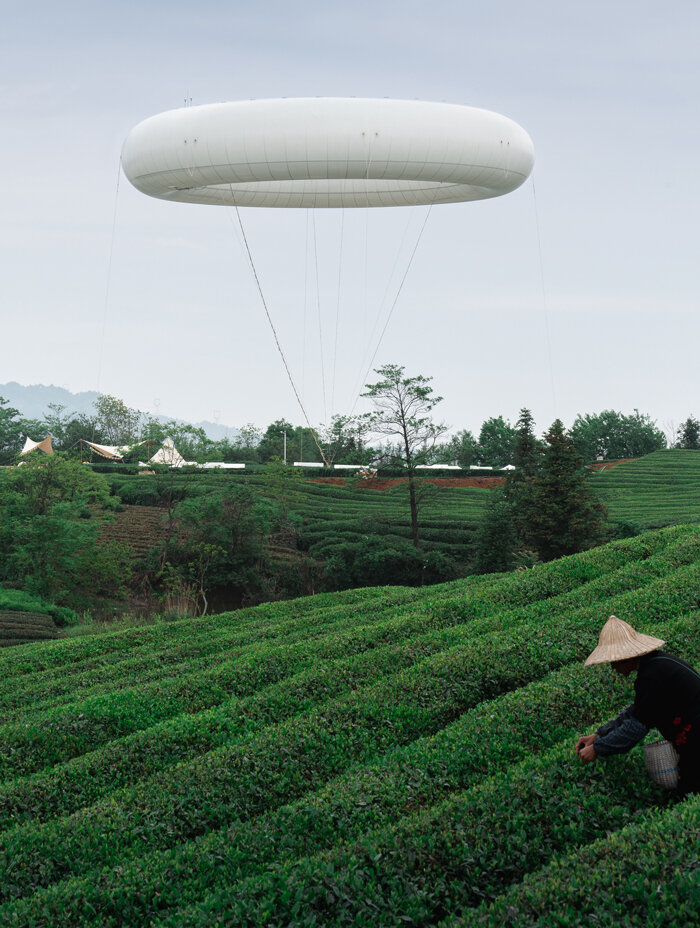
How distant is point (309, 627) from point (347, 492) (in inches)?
1170

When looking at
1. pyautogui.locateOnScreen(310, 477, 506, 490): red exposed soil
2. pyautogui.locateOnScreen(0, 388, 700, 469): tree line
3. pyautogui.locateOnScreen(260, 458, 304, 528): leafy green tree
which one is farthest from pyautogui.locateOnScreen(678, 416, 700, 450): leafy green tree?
pyautogui.locateOnScreen(260, 458, 304, 528): leafy green tree

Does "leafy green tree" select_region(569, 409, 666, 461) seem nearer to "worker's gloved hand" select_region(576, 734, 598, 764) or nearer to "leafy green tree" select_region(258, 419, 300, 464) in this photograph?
"leafy green tree" select_region(258, 419, 300, 464)

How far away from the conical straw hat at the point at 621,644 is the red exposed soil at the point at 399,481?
38614 mm

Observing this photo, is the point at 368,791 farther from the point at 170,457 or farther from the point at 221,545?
the point at 170,457

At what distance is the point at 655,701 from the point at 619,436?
5789cm

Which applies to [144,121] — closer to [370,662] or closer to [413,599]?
[413,599]

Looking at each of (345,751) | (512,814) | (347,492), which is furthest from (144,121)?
(347,492)

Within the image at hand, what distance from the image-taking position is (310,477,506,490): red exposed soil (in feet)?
149

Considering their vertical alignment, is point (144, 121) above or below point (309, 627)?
above

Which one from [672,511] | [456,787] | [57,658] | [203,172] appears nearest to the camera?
[456,787]

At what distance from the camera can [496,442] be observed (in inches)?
2258

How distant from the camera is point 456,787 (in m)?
6.13

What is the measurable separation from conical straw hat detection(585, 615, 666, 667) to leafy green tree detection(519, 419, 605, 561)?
74.6 feet

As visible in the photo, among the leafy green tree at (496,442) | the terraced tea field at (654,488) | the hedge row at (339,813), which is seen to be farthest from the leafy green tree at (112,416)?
the hedge row at (339,813)
